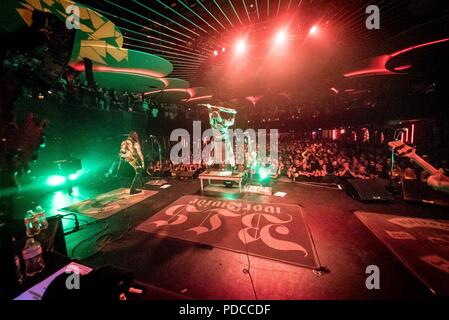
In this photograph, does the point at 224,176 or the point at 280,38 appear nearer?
the point at 280,38

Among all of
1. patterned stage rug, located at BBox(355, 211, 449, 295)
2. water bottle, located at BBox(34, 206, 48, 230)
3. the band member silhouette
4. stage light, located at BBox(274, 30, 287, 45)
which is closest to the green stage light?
the band member silhouette

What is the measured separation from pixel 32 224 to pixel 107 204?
417 centimetres

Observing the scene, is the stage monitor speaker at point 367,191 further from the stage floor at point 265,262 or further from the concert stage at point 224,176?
the concert stage at point 224,176

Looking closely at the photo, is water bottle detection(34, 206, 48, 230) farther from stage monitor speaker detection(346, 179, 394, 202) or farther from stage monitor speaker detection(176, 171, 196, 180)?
stage monitor speaker detection(346, 179, 394, 202)

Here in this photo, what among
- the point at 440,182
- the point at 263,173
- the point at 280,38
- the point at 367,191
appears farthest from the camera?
the point at 263,173

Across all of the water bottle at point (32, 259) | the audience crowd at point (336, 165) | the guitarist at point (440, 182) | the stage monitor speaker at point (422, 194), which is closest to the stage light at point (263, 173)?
the audience crowd at point (336, 165)

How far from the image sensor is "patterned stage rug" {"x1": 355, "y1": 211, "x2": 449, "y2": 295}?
2652mm

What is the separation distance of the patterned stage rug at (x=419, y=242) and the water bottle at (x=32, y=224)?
4.95 m

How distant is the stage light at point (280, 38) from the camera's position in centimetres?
502

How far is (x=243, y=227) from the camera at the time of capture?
4133 millimetres

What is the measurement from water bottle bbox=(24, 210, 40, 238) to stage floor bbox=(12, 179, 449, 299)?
147cm

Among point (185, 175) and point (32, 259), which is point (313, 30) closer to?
point (32, 259)

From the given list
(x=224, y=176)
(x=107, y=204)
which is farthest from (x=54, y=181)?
(x=224, y=176)

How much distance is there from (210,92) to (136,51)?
6.63 meters
